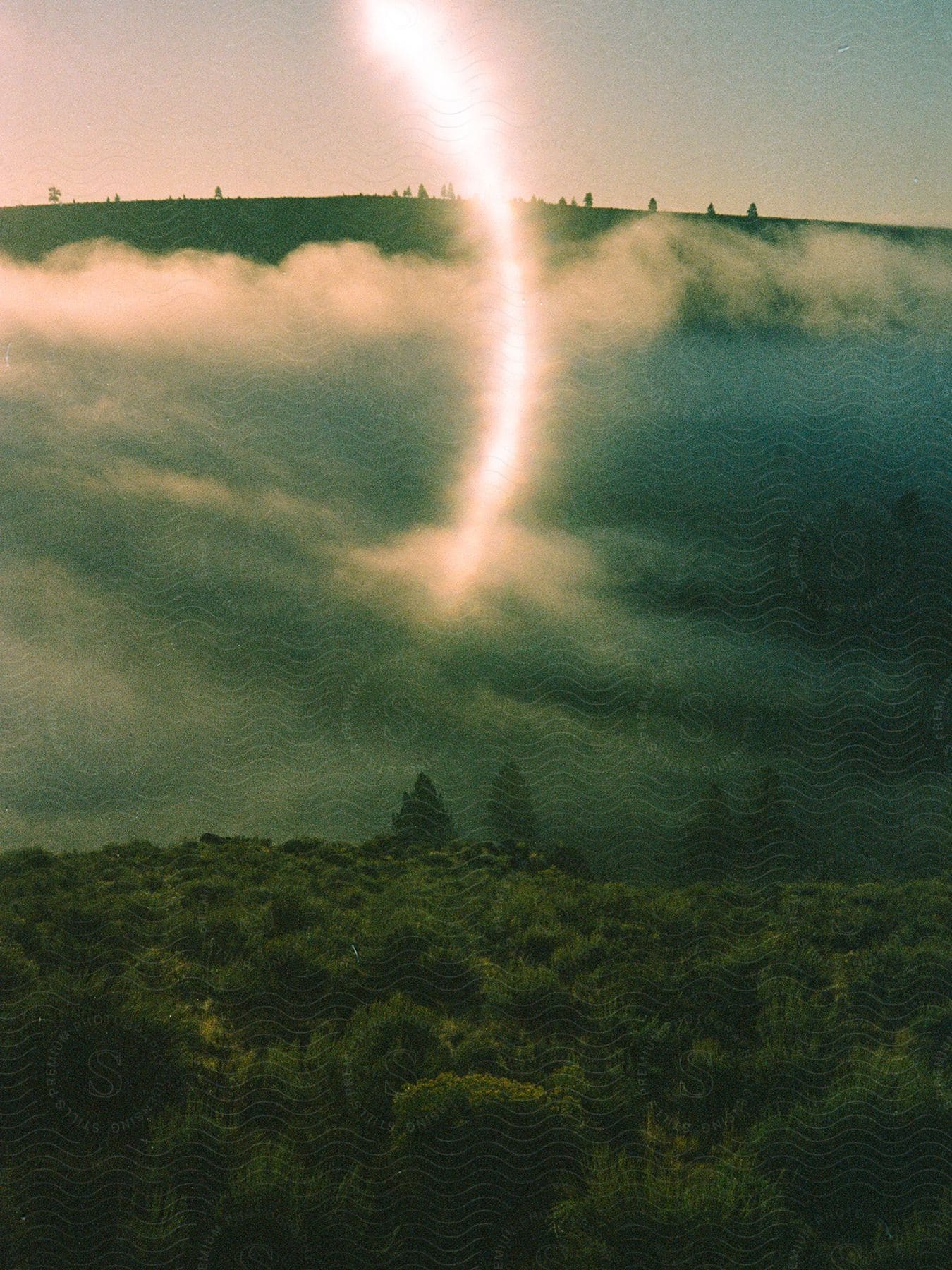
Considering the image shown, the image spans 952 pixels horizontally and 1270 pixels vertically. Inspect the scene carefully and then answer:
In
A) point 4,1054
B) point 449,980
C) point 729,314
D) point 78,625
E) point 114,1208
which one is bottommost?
point 114,1208

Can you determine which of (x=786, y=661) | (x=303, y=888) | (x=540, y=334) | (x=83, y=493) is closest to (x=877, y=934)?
(x=303, y=888)

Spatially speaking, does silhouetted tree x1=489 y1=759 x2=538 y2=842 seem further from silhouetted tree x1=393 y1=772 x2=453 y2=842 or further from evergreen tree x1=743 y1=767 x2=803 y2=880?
evergreen tree x1=743 y1=767 x2=803 y2=880

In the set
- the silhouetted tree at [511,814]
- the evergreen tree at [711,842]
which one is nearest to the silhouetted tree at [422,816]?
the silhouetted tree at [511,814]

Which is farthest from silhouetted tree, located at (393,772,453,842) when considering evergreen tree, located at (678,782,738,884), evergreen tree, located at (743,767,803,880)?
evergreen tree, located at (743,767,803,880)

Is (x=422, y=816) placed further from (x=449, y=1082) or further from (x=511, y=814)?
(x=449, y=1082)

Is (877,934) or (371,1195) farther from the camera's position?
(877,934)

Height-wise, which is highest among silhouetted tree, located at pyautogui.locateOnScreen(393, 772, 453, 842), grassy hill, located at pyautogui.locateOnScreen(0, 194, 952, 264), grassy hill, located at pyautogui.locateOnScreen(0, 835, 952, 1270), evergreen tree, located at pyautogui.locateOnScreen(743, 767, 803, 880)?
grassy hill, located at pyautogui.locateOnScreen(0, 194, 952, 264)

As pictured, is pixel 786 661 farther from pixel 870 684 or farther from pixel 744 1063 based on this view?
pixel 744 1063
